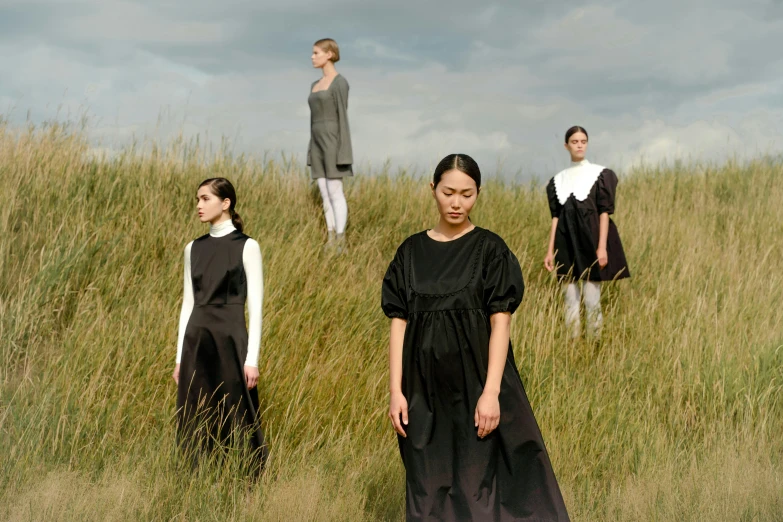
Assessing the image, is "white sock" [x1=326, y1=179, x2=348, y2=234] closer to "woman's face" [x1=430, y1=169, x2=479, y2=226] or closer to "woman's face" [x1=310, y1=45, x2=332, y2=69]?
"woman's face" [x1=310, y1=45, x2=332, y2=69]

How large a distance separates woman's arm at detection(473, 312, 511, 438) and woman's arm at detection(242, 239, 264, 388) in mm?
1365

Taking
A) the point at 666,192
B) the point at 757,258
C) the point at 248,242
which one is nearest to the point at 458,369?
the point at 248,242

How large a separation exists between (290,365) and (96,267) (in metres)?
1.94

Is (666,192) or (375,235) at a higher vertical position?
(666,192)

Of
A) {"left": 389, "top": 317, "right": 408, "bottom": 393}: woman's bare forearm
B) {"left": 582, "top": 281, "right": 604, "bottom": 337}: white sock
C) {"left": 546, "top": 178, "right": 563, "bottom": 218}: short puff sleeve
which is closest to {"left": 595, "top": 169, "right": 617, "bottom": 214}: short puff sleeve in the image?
{"left": 546, "top": 178, "right": 563, "bottom": 218}: short puff sleeve

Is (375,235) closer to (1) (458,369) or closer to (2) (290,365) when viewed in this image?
(2) (290,365)

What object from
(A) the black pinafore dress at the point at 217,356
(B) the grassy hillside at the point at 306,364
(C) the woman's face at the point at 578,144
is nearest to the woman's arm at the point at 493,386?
(B) the grassy hillside at the point at 306,364

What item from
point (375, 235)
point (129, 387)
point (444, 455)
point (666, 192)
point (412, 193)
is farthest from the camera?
point (666, 192)

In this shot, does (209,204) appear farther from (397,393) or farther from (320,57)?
(320,57)

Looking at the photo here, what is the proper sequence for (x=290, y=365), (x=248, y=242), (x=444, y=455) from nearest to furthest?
(x=444, y=455)
(x=248, y=242)
(x=290, y=365)

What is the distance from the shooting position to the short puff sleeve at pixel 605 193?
5812 mm

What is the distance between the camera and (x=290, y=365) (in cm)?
456

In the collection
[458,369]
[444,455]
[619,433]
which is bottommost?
[619,433]

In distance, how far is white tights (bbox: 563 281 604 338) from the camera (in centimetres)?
566
